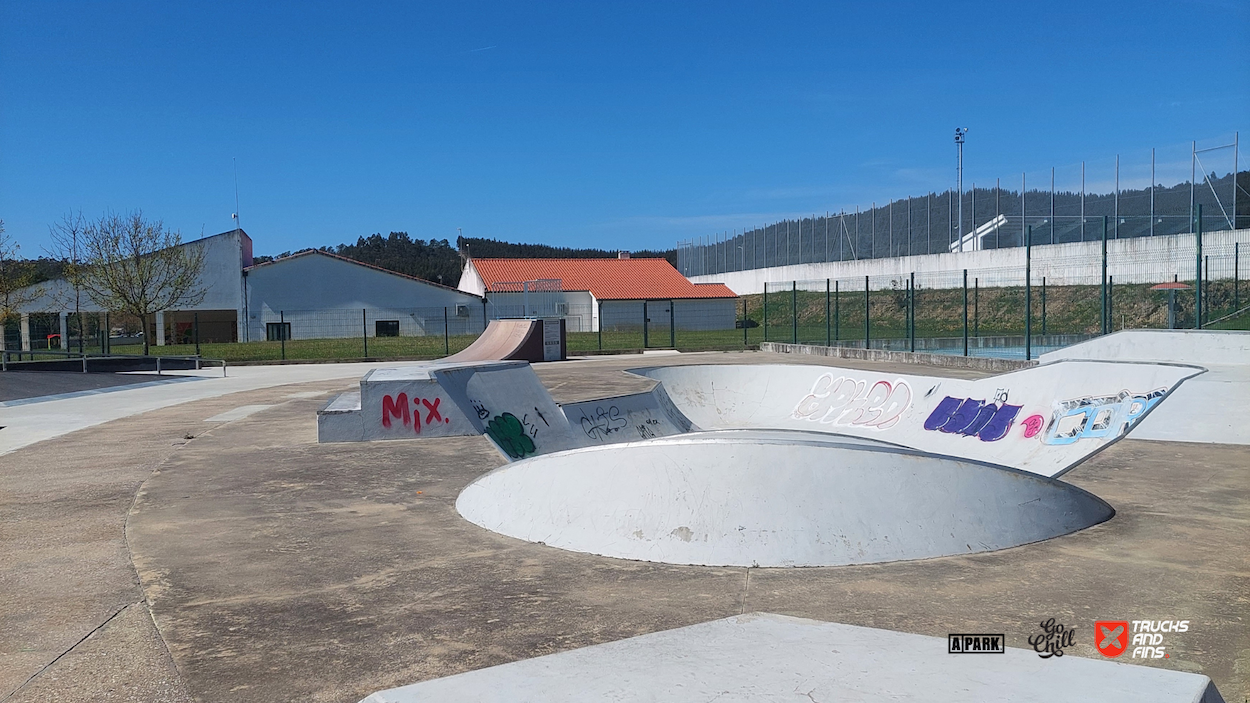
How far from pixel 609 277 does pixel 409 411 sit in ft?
129

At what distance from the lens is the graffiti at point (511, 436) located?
1077 centimetres

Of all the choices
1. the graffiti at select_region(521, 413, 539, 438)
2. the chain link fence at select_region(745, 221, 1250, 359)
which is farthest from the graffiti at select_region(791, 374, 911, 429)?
the chain link fence at select_region(745, 221, 1250, 359)

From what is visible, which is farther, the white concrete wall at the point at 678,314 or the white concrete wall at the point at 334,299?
the white concrete wall at the point at 678,314

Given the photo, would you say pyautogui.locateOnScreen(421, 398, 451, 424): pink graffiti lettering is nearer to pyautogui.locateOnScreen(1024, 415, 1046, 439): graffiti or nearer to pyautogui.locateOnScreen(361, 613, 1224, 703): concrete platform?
pyautogui.locateOnScreen(1024, 415, 1046, 439): graffiti

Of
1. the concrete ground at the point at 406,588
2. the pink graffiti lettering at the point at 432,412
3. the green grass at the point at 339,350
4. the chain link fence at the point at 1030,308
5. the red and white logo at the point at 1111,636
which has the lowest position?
the red and white logo at the point at 1111,636

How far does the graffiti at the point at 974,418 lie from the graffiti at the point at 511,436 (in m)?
5.61

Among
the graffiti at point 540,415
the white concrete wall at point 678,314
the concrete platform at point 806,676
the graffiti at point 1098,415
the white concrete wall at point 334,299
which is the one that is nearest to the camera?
the concrete platform at point 806,676

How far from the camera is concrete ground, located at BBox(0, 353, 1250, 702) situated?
136 inches

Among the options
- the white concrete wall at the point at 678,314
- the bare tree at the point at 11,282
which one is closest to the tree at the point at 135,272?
the bare tree at the point at 11,282

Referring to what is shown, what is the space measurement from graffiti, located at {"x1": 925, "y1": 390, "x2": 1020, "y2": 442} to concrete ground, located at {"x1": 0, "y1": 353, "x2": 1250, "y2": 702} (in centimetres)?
279

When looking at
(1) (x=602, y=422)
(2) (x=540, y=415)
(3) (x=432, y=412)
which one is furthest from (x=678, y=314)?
(3) (x=432, y=412)

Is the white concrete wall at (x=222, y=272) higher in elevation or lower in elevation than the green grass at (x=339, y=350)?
higher

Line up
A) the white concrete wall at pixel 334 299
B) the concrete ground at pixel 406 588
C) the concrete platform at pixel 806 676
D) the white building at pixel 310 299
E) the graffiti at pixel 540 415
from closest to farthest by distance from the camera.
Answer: the concrete platform at pixel 806 676, the concrete ground at pixel 406 588, the graffiti at pixel 540 415, the white building at pixel 310 299, the white concrete wall at pixel 334 299

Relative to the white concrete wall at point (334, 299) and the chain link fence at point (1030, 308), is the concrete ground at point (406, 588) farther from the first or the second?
the white concrete wall at point (334, 299)
